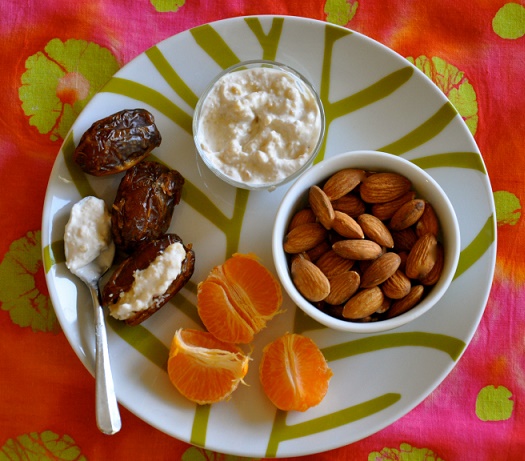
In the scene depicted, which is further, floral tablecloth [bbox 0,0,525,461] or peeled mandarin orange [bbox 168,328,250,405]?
floral tablecloth [bbox 0,0,525,461]

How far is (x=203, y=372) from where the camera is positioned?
154 cm

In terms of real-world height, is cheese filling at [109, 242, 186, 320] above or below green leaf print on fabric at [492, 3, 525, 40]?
below

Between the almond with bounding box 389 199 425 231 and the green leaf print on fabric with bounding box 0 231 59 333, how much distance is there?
0.95m

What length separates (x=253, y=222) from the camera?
64.0 inches

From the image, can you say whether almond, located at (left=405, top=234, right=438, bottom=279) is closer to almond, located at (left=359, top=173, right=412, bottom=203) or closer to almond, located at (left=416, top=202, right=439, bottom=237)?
almond, located at (left=416, top=202, right=439, bottom=237)

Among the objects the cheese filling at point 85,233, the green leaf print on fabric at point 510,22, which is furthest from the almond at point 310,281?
the green leaf print on fabric at point 510,22

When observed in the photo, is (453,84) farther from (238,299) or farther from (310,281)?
(238,299)

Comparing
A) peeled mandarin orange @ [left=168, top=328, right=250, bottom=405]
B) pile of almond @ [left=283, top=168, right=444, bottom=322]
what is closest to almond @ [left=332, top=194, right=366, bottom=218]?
pile of almond @ [left=283, top=168, right=444, bottom=322]

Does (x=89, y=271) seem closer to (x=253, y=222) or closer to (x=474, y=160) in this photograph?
(x=253, y=222)

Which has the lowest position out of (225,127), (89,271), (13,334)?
(13,334)

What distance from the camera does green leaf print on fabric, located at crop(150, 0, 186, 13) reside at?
5.86ft

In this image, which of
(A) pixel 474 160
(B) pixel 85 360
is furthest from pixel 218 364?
(A) pixel 474 160

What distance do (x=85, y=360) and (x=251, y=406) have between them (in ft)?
1.39

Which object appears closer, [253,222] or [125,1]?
[253,222]
